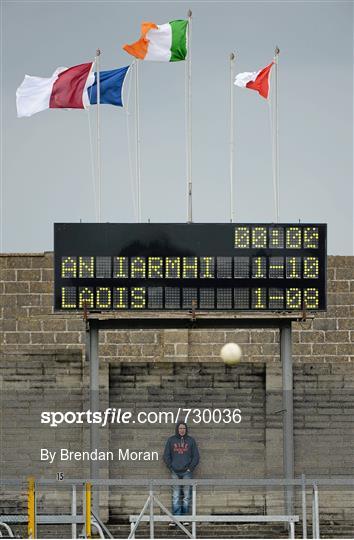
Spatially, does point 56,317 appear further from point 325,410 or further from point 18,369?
point 325,410

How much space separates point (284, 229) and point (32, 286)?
19.9 feet

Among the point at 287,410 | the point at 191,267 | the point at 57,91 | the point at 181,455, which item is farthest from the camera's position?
the point at 57,91

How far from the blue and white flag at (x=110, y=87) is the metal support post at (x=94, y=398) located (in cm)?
479

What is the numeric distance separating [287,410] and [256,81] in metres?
6.13

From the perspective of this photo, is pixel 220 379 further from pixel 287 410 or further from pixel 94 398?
pixel 94 398

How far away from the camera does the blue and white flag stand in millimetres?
27453

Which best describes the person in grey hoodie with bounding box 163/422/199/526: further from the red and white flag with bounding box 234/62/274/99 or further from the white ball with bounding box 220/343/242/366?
the red and white flag with bounding box 234/62/274/99

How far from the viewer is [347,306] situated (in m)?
28.3

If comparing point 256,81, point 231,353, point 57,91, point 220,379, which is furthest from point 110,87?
point 220,379

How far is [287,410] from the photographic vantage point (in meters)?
26.7

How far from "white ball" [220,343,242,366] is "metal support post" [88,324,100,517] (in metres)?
2.84

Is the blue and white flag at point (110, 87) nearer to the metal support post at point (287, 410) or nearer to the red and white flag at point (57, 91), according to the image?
the red and white flag at point (57, 91)

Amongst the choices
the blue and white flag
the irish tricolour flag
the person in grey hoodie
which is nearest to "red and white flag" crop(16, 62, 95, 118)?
the blue and white flag

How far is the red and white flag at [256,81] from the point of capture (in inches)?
1091
